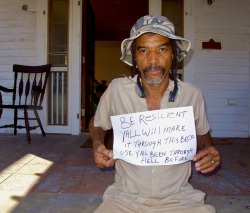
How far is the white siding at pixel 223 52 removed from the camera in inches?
177

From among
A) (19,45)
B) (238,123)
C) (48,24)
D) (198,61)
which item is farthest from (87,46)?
(238,123)

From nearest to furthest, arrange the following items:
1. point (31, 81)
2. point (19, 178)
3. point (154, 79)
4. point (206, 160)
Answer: point (206, 160) < point (154, 79) < point (19, 178) < point (31, 81)

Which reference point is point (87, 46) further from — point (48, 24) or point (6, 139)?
point (6, 139)

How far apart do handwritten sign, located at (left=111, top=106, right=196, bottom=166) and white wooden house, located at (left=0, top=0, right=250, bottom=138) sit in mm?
3375

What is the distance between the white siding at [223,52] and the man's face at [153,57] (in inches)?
128

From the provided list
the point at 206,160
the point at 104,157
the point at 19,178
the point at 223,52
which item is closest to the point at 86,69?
the point at 223,52

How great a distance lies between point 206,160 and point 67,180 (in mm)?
1375

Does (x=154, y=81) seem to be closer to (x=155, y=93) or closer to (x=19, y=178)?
(x=155, y=93)

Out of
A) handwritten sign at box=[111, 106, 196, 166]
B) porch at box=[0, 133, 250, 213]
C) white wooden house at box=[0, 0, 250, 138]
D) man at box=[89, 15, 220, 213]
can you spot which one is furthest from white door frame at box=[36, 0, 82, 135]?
handwritten sign at box=[111, 106, 196, 166]

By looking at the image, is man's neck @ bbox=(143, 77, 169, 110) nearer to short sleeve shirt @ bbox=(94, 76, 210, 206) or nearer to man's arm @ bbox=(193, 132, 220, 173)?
short sleeve shirt @ bbox=(94, 76, 210, 206)

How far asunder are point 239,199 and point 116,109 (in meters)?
1.11

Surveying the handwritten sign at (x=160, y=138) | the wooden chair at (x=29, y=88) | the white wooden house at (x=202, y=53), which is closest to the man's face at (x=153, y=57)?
the handwritten sign at (x=160, y=138)

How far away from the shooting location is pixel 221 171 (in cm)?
266

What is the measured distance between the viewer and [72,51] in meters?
4.54
